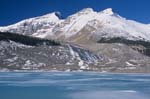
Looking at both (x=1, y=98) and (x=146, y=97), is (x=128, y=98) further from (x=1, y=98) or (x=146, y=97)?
(x=1, y=98)

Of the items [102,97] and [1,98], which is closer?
[1,98]

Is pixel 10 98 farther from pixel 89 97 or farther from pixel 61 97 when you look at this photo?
pixel 89 97

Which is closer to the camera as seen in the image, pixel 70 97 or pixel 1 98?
pixel 1 98

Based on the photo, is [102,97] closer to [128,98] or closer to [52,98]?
[128,98]

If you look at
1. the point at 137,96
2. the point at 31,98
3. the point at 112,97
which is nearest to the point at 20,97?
→ the point at 31,98

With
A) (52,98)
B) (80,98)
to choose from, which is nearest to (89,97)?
(80,98)

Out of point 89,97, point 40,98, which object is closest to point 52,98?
point 40,98
